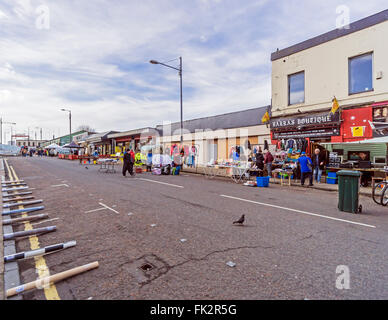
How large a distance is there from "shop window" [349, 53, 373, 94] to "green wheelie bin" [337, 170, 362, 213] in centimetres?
856

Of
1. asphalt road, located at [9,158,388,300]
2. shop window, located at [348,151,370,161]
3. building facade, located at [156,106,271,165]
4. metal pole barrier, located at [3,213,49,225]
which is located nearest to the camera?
asphalt road, located at [9,158,388,300]

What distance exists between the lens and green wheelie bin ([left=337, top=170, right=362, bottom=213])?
6.98 meters

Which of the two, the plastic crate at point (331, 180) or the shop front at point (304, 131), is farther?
the shop front at point (304, 131)

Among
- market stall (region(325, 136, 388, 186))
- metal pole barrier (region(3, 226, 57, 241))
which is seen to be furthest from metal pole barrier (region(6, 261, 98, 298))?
market stall (region(325, 136, 388, 186))

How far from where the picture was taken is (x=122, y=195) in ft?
28.9

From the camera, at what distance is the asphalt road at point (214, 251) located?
9.41 ft

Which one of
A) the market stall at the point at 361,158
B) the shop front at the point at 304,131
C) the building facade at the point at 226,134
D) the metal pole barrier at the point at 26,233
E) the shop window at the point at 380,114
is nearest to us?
the metal pole barrier at the point at 26,233

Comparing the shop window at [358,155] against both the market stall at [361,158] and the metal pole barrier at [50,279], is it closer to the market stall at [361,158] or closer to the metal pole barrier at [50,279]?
the market stall at [361,158]

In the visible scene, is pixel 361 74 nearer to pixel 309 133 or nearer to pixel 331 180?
pixel 309 133

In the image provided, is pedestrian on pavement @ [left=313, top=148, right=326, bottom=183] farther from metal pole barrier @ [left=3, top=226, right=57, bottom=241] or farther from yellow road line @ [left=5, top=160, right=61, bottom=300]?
yellow road line @ [left=5, top=160, right=61, bottom=300]

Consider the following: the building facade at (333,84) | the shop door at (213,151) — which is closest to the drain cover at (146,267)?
the building facade at (333,84)
